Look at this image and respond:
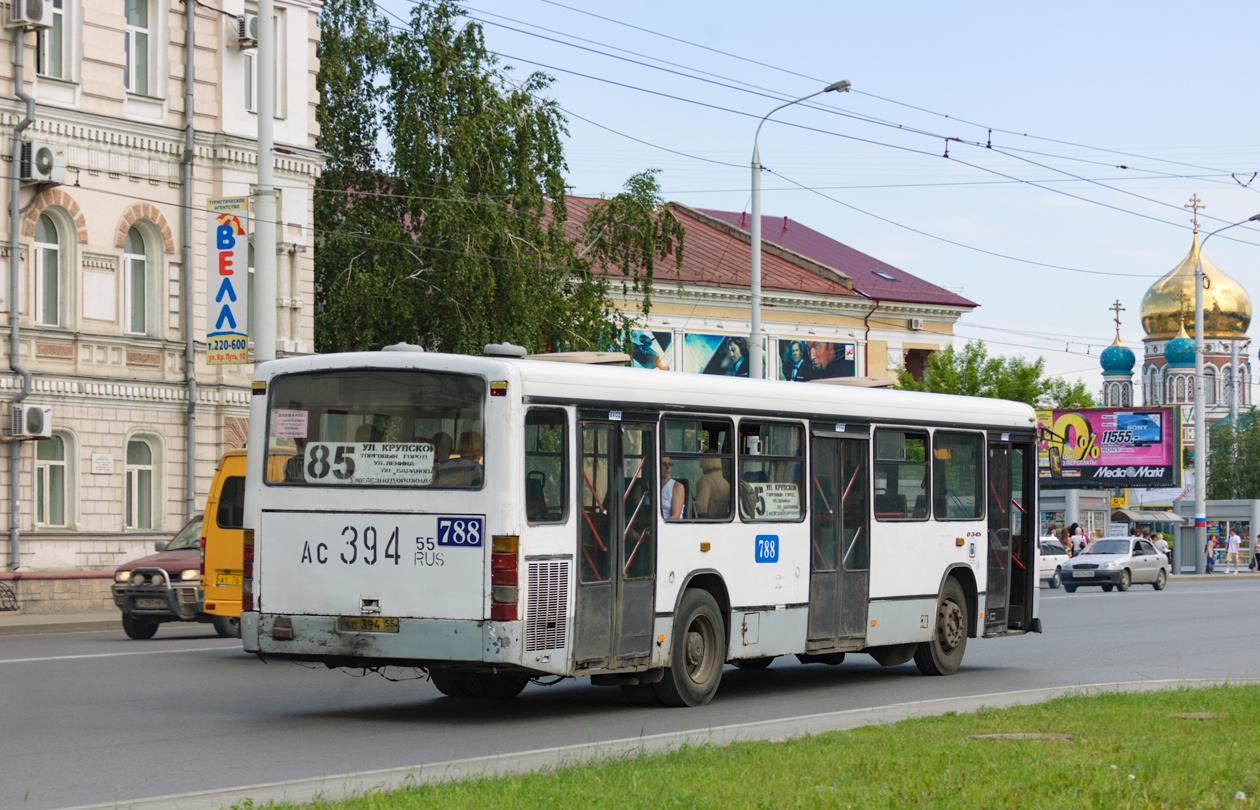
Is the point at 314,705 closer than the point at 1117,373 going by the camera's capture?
Yes

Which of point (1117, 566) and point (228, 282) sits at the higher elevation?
point (228, 282)

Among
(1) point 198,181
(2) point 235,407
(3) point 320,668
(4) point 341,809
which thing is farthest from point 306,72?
(4) point 341,809

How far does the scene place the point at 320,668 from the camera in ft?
56.6

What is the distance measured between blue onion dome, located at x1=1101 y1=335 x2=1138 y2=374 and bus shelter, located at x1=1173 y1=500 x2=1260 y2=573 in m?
54.6

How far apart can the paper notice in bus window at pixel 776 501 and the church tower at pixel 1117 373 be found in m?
113

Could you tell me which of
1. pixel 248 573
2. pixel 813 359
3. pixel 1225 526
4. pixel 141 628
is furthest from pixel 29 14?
pixel 1225 526

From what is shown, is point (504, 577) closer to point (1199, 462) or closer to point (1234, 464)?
point (1199, 462)

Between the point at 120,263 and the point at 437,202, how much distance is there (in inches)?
294

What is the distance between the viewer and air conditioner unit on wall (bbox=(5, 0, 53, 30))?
29.4m

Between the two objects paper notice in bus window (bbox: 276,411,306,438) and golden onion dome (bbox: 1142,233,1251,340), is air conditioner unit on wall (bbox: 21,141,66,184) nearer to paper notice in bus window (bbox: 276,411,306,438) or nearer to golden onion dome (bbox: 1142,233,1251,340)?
paper notice in bus window (bbox: 276,411,306,438)

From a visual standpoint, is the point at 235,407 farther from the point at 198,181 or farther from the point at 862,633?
the point at 862,633

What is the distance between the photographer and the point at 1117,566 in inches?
1726

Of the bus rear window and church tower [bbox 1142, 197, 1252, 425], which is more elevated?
church tower [bbox 1142, 197, 1252, 425]

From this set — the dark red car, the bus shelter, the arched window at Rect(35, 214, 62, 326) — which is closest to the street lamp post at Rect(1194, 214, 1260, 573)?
the bus shelter
